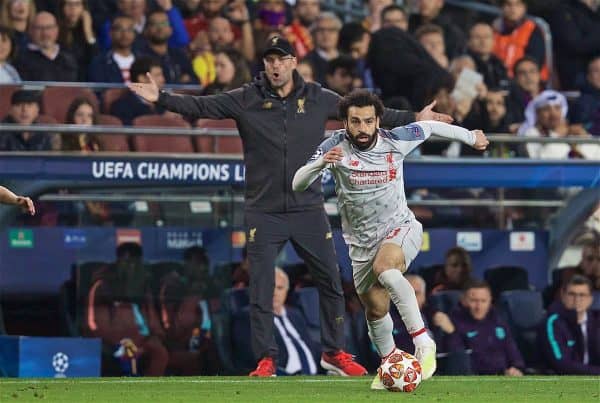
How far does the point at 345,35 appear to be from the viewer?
674 inches

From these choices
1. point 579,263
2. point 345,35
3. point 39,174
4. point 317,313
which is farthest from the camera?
point 345,35

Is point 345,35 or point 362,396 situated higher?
point 345,35

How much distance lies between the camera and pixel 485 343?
14.8 metres

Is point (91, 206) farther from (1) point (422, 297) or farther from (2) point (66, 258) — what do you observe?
(1) point (422, 297)

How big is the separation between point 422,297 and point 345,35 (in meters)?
3.46

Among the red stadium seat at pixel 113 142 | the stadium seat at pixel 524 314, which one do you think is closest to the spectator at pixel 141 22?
the red stadium seat at pixel 113 142

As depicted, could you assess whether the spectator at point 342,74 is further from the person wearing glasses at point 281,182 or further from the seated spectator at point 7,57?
the seated spectator at point 7,57

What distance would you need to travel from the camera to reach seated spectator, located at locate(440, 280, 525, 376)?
1477cm

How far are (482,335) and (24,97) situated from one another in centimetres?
462

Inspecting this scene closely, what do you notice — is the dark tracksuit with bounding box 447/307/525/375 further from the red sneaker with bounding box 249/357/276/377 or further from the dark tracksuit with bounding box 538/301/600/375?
the red sneaker with bounding box 249/357/276/377

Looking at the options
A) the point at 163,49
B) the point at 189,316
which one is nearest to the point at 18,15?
the point at 163,49

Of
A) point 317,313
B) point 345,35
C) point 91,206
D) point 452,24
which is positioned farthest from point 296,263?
point 452,24

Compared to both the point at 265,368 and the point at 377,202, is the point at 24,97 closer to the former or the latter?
the point at 265,368

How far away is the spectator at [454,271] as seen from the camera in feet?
50.6
